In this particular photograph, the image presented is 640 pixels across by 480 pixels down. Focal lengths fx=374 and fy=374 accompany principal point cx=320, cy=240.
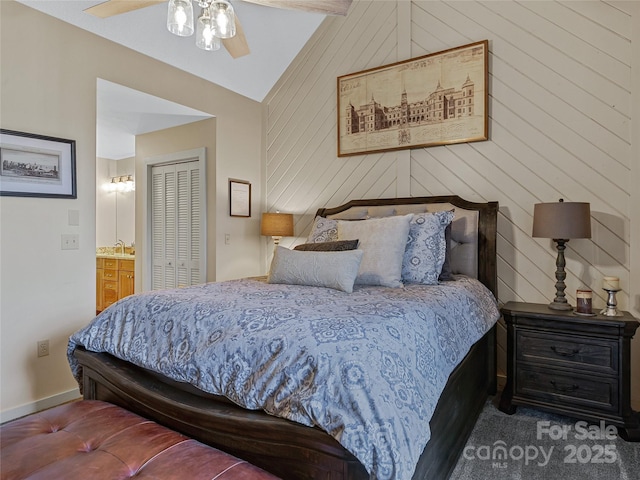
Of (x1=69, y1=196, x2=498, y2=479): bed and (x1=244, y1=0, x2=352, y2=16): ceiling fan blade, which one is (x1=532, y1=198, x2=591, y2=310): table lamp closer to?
(x1=69, y1=196, x2=498, y2=479): bed

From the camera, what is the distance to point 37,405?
2.60 meters

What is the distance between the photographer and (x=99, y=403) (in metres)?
1.62

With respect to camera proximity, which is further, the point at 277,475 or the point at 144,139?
the point at 144,139

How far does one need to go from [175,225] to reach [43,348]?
204cm

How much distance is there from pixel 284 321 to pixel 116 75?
2809 mm

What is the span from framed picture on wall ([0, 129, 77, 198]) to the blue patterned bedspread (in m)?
1.28

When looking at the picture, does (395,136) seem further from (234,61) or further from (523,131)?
(234,61)

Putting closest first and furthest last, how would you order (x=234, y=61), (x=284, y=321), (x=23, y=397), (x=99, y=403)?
(x=284, y=321)
(x=99, y=403)
(x=23, y=397)
(x=234, y=61)

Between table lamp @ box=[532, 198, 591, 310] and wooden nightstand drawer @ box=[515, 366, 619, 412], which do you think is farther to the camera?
table lamp @ box=[532, 198, 591, 310]

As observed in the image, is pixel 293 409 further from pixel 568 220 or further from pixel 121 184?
pixel 121 184

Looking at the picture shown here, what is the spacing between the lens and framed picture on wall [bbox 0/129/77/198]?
2.46m

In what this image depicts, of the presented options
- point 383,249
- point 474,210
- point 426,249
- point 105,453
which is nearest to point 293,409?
point 105,453

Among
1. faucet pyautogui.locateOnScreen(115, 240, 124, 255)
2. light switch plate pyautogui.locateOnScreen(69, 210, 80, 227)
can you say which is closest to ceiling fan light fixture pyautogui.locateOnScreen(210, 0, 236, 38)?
light switch plate pyautogui.locateOnScreen(69, 210, 80, 227)

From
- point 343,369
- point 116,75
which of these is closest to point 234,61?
point 116,75
